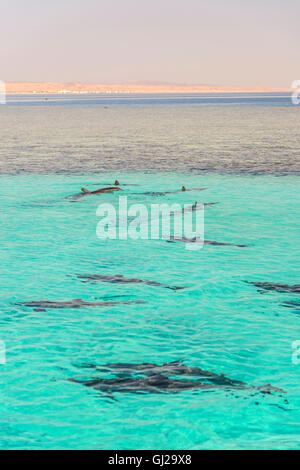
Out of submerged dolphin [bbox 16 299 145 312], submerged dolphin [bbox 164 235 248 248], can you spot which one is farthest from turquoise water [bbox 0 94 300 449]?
submerged dolphin [bbox 164 235 248 248]

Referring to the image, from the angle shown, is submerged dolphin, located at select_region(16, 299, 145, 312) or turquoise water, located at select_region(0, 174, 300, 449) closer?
turquoise water, located at select_region(0, 174, 300, 449)

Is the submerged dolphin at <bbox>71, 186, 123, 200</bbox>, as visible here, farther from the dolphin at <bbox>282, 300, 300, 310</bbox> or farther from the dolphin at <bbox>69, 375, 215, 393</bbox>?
the dolphin at <bbox>69, 375, 215, 393</bbox>

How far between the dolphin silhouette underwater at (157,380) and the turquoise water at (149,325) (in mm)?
196

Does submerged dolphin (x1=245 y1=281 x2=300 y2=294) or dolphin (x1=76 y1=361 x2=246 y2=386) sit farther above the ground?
submerged dolphin (x1=245 y1=281 x2=300 y2=294)

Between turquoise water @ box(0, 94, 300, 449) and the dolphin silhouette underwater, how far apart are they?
20 centimetres

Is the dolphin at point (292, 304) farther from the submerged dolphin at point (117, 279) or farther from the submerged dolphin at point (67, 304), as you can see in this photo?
the submerged dolphin at point (67, 304)

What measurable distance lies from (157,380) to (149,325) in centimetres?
349

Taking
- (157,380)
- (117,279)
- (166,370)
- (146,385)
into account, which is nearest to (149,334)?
(166,370)

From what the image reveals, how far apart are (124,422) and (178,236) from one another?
14.2m

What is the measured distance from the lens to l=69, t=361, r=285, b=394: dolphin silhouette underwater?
12031 mm

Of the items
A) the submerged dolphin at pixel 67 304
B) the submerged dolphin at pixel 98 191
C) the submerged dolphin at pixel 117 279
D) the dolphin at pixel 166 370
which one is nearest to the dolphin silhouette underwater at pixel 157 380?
the dolphin at pixel 166 370

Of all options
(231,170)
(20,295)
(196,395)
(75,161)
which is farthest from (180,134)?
(196,395)

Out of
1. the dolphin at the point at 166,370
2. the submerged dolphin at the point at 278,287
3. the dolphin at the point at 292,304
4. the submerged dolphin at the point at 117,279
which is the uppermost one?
the submerged dolphin at the point at 117,279

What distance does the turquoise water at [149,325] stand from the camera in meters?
11.3
